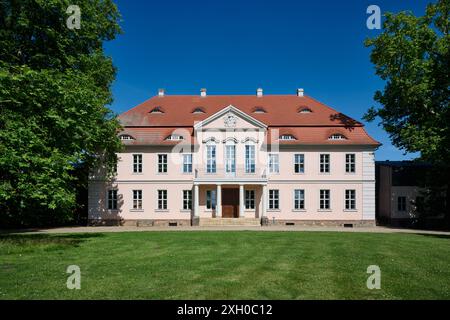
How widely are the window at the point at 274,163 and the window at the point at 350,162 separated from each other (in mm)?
5362

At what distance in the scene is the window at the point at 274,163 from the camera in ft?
93.4

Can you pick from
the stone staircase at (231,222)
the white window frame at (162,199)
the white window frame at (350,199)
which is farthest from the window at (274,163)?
the white window frame at (162,199)

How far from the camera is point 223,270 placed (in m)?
9.55

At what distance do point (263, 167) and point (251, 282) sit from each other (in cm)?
2003

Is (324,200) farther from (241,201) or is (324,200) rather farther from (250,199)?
(241,201)

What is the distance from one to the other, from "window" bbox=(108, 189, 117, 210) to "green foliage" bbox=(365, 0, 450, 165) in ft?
71.6

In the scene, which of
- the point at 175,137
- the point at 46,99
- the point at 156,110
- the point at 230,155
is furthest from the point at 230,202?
the point at 46,99

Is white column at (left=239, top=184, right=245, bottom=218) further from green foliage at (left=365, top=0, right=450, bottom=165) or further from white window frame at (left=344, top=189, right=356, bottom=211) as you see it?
green foliage at (left=365, top=0, right=450, bottom=165)

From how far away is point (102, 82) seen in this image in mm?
22984

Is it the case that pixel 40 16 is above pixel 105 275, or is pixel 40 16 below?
above

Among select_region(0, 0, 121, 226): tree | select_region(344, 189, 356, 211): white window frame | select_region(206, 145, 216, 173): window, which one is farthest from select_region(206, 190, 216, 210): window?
select_region(344, 189, 356, 211): white window frame

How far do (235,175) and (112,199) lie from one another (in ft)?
33.0
